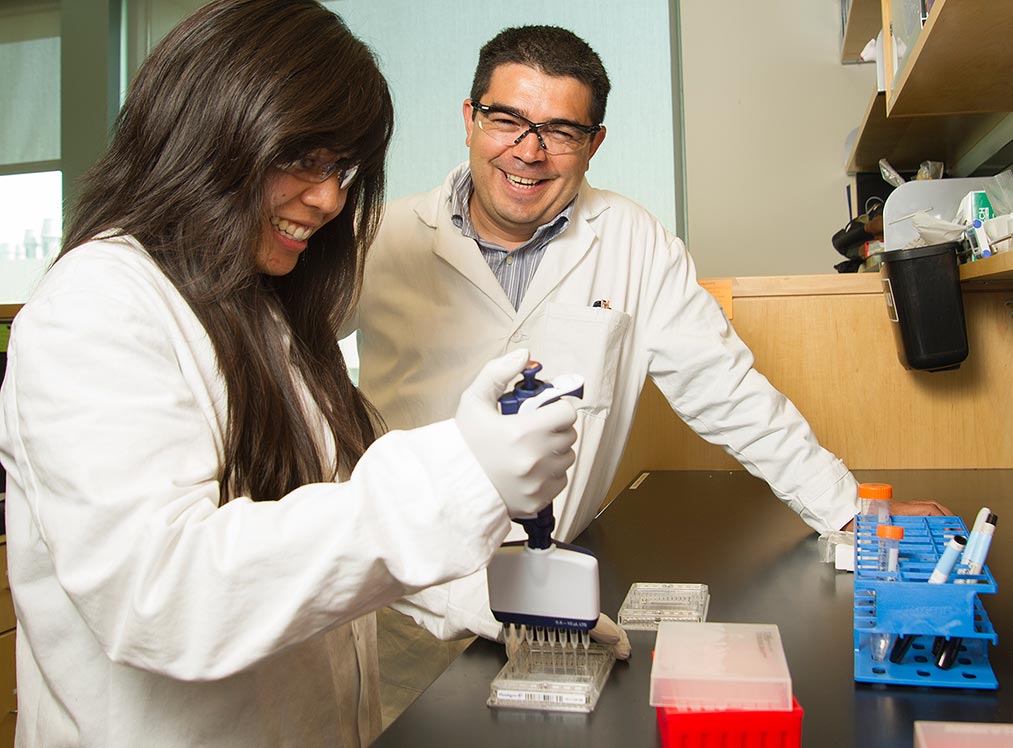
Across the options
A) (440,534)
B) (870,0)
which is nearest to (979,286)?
(870,0)

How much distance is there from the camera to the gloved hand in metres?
0.67

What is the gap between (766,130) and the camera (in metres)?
3.08

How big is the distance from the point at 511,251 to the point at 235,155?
1.01 m

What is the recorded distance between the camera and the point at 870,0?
101 inches

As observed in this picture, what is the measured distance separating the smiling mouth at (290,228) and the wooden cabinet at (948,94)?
855mm

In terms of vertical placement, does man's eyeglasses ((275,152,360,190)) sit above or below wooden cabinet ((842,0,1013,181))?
below

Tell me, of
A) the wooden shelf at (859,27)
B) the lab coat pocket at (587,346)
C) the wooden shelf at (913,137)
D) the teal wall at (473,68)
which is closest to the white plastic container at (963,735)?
the lab coat pocket at (587,346)

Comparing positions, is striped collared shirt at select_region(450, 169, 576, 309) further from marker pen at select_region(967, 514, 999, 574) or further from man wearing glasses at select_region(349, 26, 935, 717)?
marker pen at select_region(967, 514, 999, 574)

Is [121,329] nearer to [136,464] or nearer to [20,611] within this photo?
[136,464]

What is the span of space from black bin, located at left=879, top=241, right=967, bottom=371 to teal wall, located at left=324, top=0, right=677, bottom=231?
1557mm

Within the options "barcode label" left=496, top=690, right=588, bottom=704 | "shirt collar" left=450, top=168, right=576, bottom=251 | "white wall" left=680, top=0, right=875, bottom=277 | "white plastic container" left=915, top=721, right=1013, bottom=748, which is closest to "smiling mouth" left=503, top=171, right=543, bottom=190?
"shirt collar" left=450, top=168, right=576, bottom=251

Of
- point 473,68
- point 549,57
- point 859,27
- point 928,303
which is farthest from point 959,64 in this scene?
point 473,68

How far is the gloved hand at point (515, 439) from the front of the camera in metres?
0.67

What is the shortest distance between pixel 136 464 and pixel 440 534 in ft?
0.78
